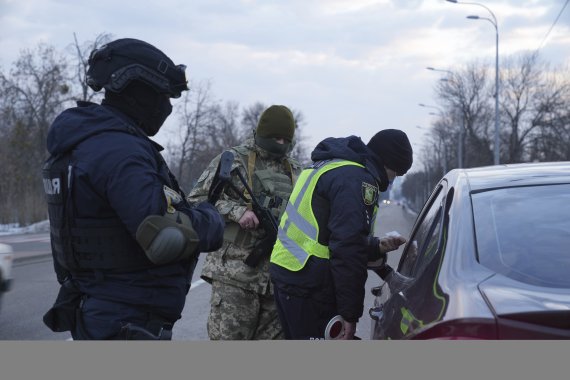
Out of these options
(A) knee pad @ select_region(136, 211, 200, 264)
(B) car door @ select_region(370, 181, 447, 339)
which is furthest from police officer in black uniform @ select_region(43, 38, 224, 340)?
(B) car door @ select_region(370, 181, 447, 339)

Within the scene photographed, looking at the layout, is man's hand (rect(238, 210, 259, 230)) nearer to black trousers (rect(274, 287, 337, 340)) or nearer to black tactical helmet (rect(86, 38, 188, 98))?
black trousers (rect(274, 287, 337, 340))

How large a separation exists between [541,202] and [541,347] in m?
1.11

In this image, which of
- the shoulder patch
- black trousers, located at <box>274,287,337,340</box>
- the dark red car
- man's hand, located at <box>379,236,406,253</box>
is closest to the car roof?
the dark red car

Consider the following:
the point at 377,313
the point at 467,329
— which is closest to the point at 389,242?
the point at 377,313

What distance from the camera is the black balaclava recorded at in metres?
2.65

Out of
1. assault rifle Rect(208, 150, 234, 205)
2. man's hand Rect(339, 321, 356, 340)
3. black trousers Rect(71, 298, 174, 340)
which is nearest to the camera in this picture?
black trousers Rect(71, 298, 174, 340)

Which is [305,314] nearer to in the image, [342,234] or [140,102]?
[342,234]

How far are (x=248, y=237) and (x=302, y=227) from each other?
36.9 inches

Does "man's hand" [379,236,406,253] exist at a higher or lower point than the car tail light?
lower

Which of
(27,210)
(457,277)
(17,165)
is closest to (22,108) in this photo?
(17,165)

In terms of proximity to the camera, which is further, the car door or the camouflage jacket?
the camouflage jacket

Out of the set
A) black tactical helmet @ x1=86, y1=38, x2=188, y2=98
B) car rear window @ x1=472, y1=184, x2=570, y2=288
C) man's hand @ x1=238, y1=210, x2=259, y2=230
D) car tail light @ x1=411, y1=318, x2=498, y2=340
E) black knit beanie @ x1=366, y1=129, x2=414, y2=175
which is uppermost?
black tactical helmet @ x1=86, y1=38, x2=188, y2=98

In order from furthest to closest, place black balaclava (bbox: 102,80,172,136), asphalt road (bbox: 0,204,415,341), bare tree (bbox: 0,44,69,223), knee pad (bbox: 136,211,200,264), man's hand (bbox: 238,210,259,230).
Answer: bare tree (bbox: 0,44,69,223), asphalt road (bbox: 0,204,415,341), man's hand (bbox: 238,210,259,230), black balaclava (bbox: 102,80,172,136), knee pad (bbox: 136,211,200,264)

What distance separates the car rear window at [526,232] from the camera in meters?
2.16
